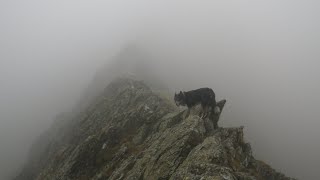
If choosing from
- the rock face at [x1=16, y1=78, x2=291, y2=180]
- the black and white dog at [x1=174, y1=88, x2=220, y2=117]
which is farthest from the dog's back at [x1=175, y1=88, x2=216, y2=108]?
the rock face at [x1=16, y1=78, x2=291, y2=180]

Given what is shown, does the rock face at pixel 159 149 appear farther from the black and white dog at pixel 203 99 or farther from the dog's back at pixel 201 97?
the dog's back at pixel 201 97

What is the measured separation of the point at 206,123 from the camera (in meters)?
32.5

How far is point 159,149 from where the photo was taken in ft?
94.5

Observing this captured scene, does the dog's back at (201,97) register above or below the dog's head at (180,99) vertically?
above

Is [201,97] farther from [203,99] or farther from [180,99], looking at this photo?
[180,99]

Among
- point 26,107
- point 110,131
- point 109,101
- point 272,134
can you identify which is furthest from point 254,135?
point 26,107

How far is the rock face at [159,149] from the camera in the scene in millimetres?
24094

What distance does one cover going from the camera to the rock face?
79.0ft

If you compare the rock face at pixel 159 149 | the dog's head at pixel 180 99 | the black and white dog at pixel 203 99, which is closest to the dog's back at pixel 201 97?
the black and white dog at pixel 203 99

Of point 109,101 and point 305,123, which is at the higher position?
point 305,123

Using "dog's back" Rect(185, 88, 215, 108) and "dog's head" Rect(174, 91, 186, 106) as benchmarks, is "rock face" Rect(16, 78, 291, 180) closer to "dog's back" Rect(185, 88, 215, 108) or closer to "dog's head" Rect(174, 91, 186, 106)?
"dog's back" Rect(185, 88, 215, 108)

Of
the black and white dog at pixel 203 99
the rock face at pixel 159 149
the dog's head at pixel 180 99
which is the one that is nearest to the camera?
the rock face at pixel 159 149

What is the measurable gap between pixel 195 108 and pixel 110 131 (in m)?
10.2

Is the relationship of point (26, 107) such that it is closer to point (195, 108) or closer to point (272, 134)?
point (272, 134)
